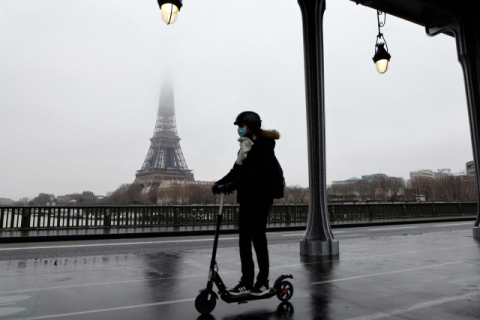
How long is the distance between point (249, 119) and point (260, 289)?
164 cm

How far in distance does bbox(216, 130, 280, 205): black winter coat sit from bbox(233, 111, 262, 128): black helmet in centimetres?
13

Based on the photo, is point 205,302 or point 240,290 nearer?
point 205,302

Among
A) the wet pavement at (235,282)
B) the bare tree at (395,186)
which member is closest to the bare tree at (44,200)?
the wet pavement at (235,282)

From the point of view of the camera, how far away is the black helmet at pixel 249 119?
3.52 m

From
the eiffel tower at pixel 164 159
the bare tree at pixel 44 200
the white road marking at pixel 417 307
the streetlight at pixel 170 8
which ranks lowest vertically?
the white road marking at pixel 417 307

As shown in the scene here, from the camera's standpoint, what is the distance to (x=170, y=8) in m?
6.09

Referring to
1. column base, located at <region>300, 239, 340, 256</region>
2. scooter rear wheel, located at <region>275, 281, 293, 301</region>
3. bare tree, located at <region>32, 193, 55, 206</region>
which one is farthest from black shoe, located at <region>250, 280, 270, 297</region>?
bare tree, located at <region>32, 193, 55, 206</region>

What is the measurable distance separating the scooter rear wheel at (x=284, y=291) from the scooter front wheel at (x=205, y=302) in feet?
2.33

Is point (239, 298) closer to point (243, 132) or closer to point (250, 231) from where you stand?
point (250, 231)

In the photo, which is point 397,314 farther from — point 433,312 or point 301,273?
point 301,273

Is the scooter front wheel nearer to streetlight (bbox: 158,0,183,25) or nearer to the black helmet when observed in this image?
the black helmet

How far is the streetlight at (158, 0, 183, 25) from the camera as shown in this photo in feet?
19.9

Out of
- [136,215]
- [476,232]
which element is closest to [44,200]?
[136,215]

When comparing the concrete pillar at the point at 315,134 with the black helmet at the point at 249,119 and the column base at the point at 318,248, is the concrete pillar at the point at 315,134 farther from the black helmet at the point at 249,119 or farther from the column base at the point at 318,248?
the black helmet at the point at 249,119
